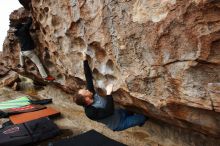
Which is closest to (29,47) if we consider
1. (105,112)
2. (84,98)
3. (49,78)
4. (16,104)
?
(49,78)

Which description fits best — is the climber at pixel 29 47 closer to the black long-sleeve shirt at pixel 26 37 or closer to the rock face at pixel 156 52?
the black long-sleeve shirt at pixel 26 37

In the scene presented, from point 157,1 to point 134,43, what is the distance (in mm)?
815

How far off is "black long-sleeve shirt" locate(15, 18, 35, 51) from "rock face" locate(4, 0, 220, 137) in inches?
99.1

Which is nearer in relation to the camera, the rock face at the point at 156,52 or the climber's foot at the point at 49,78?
the rock face at the point at 156,52

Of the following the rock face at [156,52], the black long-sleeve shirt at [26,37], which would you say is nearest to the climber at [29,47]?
the black long-sleeve shirt at [26,37]

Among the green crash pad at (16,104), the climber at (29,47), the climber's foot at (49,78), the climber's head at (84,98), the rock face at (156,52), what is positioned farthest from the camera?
the climber at (29,47)

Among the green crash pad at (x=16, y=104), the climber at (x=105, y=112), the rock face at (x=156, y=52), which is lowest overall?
the green crash pad at (x=16, y=104)

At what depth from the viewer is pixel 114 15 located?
15.6 feet

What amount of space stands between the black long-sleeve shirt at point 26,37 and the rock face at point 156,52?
252cm

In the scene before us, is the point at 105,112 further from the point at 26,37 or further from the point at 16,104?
the point at 26,37

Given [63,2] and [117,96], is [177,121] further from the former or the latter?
[63,2]

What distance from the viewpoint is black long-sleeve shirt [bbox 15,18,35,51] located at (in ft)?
28.9

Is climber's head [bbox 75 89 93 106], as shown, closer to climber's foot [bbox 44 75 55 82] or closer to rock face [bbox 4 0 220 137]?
rock face [bbox 4 0 220 137]

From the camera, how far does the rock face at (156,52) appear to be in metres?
3.57
